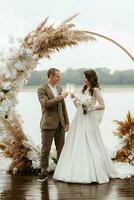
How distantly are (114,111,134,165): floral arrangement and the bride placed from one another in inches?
33.9

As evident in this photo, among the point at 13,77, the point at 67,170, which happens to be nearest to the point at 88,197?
the point at 67,170

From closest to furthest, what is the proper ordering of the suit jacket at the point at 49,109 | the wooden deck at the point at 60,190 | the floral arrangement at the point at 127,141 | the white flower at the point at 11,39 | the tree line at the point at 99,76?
the wooden deck at the point at 60,190
the white flower at the point at 11,39
the suit jacket at the point at 49,109
the floral arrangement at the point at 127,141
the tree line at the point at 99,76

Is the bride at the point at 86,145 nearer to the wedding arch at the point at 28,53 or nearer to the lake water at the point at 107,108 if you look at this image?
the wedding arch at the point at 28,53

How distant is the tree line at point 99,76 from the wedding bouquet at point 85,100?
192 centimetres

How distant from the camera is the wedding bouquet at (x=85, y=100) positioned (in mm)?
7016

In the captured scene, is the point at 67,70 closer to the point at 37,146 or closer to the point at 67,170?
the point at 37,146

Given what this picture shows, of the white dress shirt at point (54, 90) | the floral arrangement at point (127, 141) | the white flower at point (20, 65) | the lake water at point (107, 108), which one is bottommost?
the floral arrangement at point (127, 141)

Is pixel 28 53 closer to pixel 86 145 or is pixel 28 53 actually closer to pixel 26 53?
pixel 26 53

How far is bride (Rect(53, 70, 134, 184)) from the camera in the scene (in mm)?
6922

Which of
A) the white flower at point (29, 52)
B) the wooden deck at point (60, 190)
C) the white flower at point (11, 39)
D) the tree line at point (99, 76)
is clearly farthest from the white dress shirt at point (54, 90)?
the tree line at point (99, 76)

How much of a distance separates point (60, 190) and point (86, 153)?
2.53 feet

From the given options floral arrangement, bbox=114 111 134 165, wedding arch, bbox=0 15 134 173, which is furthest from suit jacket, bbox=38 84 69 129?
floral arrangement, bbox=114 111 134 165

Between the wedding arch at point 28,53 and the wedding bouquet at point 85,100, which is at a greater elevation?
the wedding arch at point 28,53

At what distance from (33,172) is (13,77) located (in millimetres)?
1489
